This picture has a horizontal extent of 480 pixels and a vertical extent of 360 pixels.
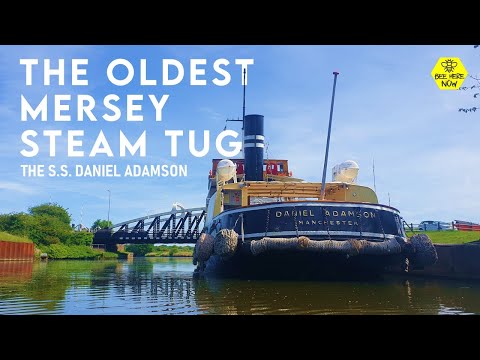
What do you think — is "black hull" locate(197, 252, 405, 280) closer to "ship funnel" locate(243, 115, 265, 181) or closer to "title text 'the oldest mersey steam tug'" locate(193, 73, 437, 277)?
"title text 'the oldest mersey steam tug'" locate(193, 73, 437, 277)

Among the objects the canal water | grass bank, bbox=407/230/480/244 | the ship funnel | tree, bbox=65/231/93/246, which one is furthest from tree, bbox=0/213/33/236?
grass bank, bbox=407/230/480/244

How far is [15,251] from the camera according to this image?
4166 centimetres

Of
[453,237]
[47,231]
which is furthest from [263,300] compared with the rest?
[47,231]

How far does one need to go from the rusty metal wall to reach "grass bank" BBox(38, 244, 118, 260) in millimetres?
9089

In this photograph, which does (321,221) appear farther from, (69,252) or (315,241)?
(69,252)

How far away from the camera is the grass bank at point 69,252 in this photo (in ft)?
183

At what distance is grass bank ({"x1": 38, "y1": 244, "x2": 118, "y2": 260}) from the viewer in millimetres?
55750

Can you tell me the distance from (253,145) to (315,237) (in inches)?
290

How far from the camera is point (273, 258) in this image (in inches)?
627

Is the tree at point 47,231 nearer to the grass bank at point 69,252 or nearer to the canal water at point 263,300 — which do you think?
the grass bank at point 69,252
